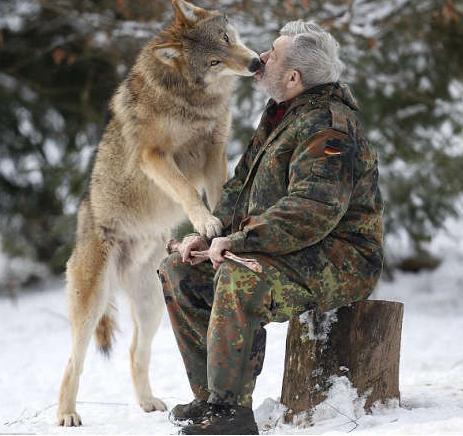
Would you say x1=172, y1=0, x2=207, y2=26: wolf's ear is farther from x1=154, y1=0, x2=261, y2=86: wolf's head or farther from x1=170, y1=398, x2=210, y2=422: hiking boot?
x1=170, y1=398, x2=210, y2=422: hiking boot

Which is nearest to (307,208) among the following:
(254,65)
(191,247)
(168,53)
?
(191,247)

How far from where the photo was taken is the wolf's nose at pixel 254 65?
4094 millimetres

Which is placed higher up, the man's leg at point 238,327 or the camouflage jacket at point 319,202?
the camouflage jacket at point 319,202

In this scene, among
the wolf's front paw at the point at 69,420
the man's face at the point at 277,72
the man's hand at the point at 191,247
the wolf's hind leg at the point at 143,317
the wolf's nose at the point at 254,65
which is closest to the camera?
the man's hand at the point at 191,247

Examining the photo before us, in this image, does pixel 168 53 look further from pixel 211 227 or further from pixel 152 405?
pixel 152 405

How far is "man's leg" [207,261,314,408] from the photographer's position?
10.4ft

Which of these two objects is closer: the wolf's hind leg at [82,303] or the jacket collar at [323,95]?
the jacket collar at [323,95]

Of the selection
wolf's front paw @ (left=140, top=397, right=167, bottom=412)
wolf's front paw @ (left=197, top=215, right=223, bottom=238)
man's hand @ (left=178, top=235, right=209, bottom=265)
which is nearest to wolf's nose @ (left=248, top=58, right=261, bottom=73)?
wolf's front paw @ (left=197, top=215, right=223, bottom=238)

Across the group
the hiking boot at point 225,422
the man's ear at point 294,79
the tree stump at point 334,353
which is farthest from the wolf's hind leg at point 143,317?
the man's ear at point 294,79

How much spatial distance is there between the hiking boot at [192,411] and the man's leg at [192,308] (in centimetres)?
21

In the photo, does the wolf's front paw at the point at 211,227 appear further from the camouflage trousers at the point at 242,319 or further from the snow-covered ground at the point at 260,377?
the snow-covered ground at the point at 260,377

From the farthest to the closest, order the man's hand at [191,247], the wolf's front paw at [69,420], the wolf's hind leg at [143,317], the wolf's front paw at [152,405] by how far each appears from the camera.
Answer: the wolf's hind leg at [143,317]
the wolf's front paw at [152,405]
the wolf's front paw at [69,420]
the man's hand at [191,247]

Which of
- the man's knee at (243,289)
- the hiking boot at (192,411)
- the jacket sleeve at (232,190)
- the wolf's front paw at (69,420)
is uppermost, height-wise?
the jacket sleeve at (232,190)

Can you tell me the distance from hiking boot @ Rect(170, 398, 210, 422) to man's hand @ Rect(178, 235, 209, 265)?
64cm
